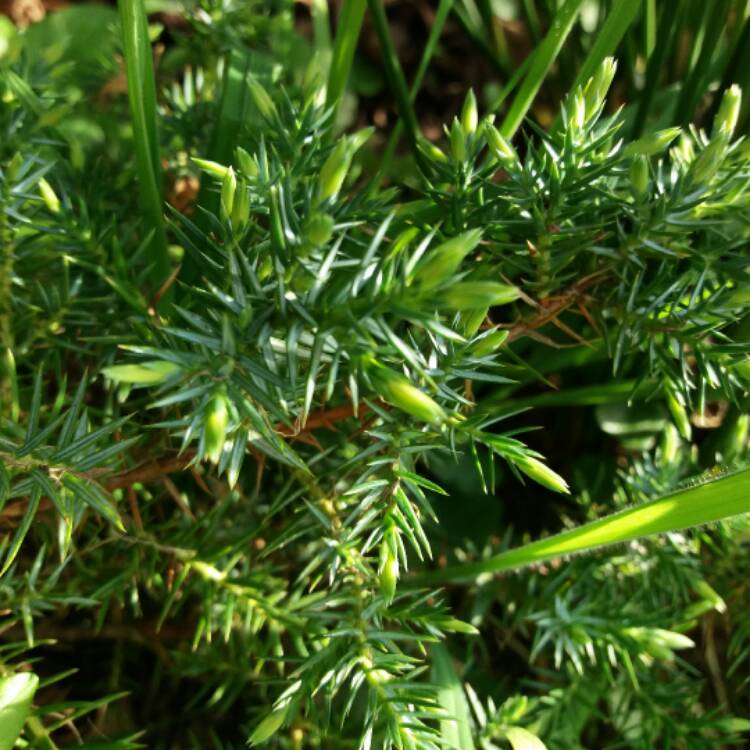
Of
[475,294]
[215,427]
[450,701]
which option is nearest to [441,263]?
[475,294]

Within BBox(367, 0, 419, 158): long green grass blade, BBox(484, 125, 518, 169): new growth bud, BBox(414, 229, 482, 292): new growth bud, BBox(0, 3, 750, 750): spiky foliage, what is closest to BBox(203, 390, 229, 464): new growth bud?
BBox(0, 3, 750, 750): spiky foliage

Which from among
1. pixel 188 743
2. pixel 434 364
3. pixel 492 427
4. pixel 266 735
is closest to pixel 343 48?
pixel 434 364

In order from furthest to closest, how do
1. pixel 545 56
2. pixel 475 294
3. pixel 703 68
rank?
1. pixel 703 68
2. pixel 545 56
3. pixel 475 294

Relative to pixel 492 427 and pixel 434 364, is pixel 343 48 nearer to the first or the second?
pixel 434 364

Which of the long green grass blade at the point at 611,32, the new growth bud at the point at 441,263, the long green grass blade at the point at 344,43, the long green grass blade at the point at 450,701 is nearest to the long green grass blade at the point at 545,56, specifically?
the long green grass blade at the point at 611,32

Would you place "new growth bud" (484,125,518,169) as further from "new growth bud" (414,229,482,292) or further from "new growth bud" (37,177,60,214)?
"new growth bud" (37,177,60,214)

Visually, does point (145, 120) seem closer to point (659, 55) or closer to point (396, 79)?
point (396, 79)
